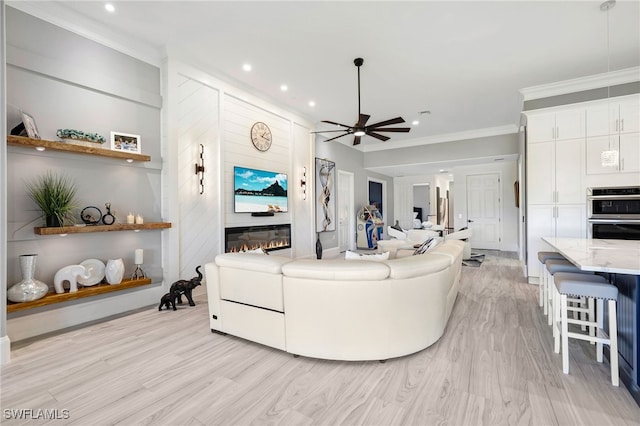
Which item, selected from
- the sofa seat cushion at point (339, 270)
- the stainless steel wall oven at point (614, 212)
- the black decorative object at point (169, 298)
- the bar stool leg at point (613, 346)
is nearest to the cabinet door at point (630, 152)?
the stainless steel wall oven at point (614, 212)

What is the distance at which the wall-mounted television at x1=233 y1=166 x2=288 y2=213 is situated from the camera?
4721mm

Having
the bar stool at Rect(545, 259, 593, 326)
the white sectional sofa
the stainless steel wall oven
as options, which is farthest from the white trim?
the white sectional sofa

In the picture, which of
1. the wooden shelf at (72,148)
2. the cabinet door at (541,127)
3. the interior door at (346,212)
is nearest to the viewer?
the wooden shelf at (72,148)

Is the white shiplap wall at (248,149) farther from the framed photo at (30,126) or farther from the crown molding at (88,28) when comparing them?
the framed photo at (30,126)

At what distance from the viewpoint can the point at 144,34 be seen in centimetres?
340

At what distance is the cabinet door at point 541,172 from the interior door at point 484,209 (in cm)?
390

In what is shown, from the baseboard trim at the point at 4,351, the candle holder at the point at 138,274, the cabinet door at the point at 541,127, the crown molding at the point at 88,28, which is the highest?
the crown molding at the point at 88,28

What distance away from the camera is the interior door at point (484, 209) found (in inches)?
321

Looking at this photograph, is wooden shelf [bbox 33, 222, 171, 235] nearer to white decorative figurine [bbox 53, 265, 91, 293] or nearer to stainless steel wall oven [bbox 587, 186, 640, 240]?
white decorative figurine [bbox 53, 265, 91, 293]

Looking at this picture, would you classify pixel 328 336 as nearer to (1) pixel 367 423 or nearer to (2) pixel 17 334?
(1) pixel 367 423

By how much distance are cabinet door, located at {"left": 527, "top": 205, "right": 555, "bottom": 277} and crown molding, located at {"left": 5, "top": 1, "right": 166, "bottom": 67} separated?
576 cm

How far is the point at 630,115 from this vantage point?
4.03 meters

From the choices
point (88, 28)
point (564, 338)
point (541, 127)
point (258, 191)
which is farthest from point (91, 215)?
point (541, 127)

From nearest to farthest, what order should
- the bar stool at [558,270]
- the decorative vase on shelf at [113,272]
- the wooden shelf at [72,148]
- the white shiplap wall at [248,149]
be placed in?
the bar stool at [558,270] → the wooden shelf at [72,148] → the decorative vase on shelf at [113,272] → the white shiplap wall at [248,149]
